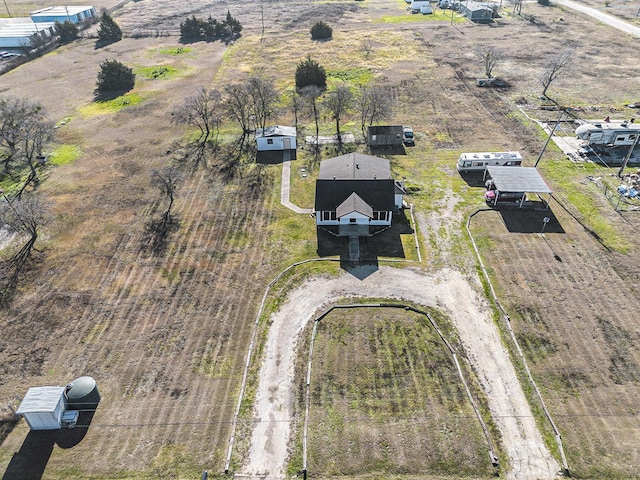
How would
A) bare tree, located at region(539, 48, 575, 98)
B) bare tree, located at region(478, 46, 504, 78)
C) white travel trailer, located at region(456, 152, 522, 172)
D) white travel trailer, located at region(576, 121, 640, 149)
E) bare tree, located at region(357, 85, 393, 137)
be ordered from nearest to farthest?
white travel trailer, located at region(456, 152, 522, 172), white travel trailer, located at region(576, 121, 640, 149), bare tree, located at region(357, 85, 393, 137), bare tree, located at region(539, 48, 575, 98), bare tree, located at region(478, 46, 504, 78)

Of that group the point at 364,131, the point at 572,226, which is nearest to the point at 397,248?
the point at 572,226

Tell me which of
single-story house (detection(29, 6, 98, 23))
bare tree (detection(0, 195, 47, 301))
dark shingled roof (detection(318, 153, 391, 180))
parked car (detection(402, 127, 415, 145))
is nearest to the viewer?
bare tree (detection(0, 195, 47, 301))

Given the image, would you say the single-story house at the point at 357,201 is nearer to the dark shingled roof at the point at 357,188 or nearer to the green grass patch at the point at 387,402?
the dark shingled roof at the point at 357,188

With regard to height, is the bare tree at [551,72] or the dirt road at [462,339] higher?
the bare tree at [551,72]

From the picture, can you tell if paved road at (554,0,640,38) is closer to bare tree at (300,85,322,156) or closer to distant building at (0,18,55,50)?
bare tree at (300,85,322,156)

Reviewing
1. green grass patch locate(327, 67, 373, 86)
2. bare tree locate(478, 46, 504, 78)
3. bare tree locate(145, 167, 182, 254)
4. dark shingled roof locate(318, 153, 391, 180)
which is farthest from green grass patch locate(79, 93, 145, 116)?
bare tree locate(478, 46, 504, 78)

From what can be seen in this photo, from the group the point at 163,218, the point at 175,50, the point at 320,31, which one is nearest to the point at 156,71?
the point at 175,50

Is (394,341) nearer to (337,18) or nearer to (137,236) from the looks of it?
(137,236)

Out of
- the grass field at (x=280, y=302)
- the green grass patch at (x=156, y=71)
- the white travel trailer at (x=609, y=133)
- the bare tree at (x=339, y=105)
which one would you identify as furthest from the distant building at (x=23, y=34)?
the white travel trailer at (x=609, y=133)

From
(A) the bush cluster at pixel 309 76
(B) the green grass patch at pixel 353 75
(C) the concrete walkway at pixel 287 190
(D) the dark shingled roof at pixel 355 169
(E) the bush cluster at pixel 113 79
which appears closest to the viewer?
(D) the dark shingled roof at pixel 355 169
